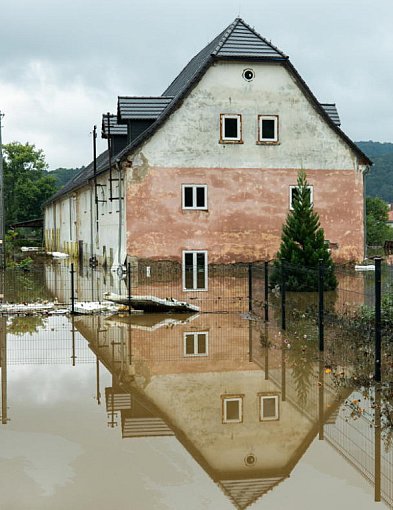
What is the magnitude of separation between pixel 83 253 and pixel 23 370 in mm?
32959

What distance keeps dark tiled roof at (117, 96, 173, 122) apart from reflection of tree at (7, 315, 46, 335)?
1445 centimetres

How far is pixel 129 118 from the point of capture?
29703 mm

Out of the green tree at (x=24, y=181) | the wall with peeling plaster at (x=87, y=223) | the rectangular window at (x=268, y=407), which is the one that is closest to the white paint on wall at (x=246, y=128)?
the wall with peeling plaster at (x=87, y=223)

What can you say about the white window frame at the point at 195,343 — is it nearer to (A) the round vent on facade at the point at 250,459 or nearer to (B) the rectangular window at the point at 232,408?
(B) the rectangular window at the point at 232,408

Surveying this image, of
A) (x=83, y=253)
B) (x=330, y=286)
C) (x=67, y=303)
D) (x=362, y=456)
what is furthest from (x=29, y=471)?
(x=83, y=253)

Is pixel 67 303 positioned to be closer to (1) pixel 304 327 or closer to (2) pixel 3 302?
(2) pixel 3 302

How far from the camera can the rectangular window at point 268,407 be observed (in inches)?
337

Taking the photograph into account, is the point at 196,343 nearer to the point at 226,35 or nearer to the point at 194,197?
the point at 194,197

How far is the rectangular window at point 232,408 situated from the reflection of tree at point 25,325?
280 inches

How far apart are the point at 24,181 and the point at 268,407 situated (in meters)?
Result: 74.8

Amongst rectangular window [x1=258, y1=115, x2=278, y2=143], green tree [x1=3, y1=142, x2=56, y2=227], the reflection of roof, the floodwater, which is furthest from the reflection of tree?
green tree [x1=3, y1=142, x2=56, y2=227]

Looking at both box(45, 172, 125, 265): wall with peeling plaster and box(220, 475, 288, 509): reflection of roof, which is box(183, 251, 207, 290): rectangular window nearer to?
box(45, 172, 125, 265): wall with peeling plaster

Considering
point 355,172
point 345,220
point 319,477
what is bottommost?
point 319,477

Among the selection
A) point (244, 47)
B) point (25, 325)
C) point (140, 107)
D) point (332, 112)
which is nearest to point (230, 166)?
point (140, 107)
